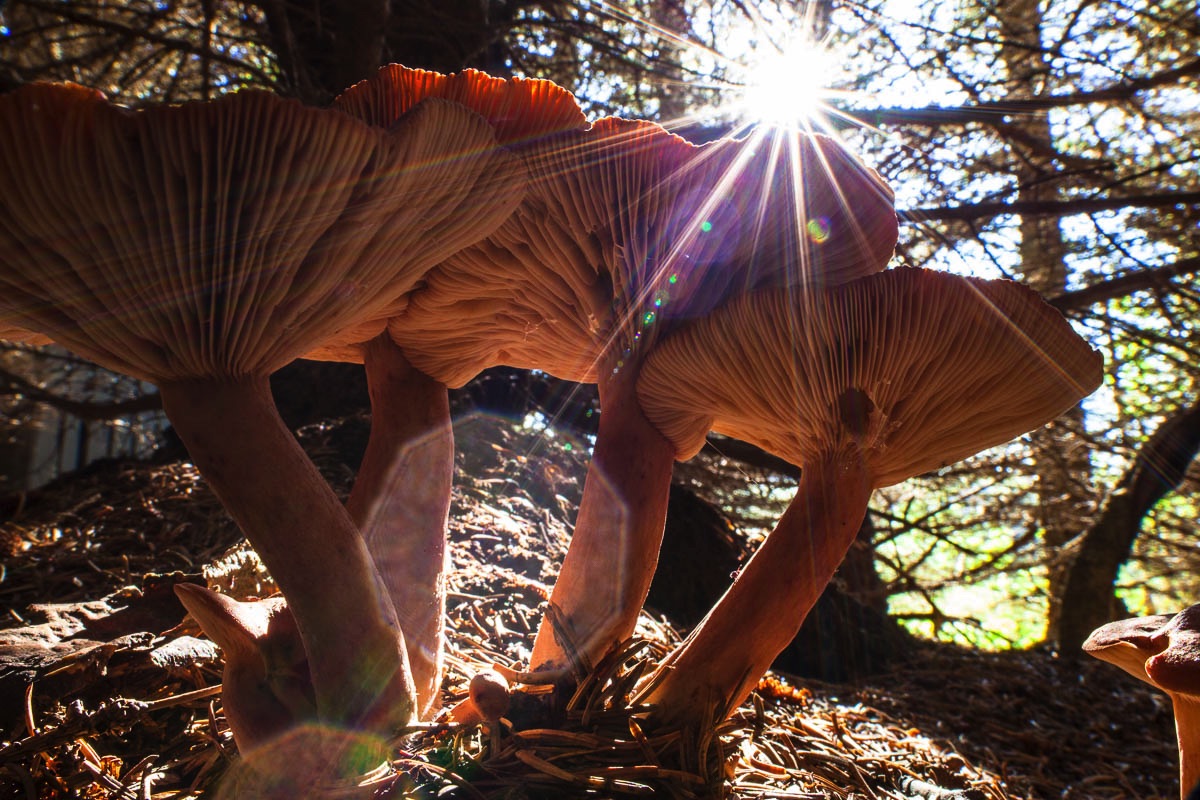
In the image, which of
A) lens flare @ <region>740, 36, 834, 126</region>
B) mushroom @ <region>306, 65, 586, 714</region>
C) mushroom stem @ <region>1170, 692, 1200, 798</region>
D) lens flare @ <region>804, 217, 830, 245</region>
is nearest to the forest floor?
mushroom @ <region>306, 65, 586, 714</region>

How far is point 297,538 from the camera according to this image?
1319 mm

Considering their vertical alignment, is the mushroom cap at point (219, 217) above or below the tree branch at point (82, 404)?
below

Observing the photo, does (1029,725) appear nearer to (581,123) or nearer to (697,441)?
(697,441)

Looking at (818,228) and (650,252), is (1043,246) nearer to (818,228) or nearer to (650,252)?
(818,228)

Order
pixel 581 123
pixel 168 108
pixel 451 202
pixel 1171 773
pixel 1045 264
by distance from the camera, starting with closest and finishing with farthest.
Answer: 1. pixel 168 108
2. pixel 451 202
3. pixel 581 123
4. pixel 1171 773
5. pixel 1045 264

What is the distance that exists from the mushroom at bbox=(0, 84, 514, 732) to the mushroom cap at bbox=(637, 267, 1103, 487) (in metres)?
0.64

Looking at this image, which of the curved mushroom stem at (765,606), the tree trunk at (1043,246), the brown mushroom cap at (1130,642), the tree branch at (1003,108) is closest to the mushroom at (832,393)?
the curved mushroom stem at (765,606)

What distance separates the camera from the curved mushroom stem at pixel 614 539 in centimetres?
165

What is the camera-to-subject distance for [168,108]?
977mm

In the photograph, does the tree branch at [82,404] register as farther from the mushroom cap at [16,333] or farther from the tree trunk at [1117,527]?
the tree trunk at [1117,527]

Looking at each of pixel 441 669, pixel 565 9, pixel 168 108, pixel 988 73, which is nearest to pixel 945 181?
pixel 988 73

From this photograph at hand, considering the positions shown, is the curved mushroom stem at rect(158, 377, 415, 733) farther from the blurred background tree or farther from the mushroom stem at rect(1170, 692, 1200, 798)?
the blurred background tree

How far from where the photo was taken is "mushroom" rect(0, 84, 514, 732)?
3.32 feet

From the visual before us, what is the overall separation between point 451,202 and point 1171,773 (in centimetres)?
337
